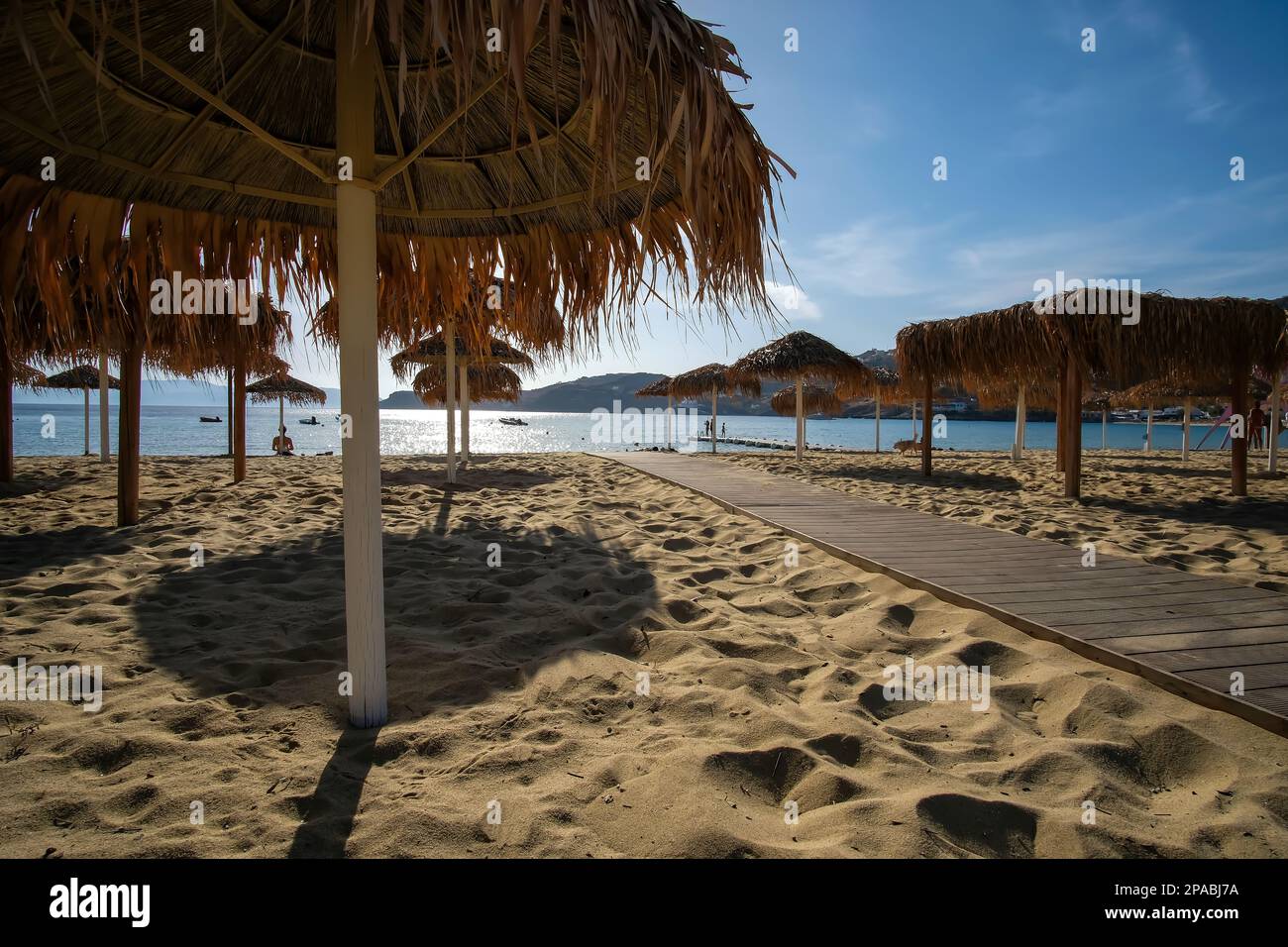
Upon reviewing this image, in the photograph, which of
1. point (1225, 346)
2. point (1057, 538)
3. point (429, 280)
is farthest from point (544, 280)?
point (1225, 346)

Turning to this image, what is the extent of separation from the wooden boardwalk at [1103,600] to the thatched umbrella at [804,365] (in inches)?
380

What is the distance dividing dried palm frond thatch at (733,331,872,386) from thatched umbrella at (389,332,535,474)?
20.9ft

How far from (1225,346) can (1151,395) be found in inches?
433

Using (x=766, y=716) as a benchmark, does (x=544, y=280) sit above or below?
Result: above

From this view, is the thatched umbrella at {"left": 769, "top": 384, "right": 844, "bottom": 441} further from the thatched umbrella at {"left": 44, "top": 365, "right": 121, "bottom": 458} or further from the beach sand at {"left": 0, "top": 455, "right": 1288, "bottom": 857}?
the thatched umbrella at {"left": 44, "top": 365, "right": 121, "bottom": 458}

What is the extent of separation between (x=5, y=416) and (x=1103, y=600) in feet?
38.7

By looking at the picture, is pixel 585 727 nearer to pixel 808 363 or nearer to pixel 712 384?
pixel 808 363

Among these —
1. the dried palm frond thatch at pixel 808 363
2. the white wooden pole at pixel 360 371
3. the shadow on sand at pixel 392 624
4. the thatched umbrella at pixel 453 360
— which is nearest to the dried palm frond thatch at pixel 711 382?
the dried palm frond thatch at pixel 808 363

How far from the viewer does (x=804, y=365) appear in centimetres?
1475

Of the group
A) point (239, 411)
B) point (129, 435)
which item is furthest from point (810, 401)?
point (129, 435)

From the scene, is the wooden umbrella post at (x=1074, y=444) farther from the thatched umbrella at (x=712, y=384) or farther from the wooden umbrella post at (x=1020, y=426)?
the thatched umbrella at (x=712, y=384)

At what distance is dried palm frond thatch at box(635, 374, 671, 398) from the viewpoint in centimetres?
2331
